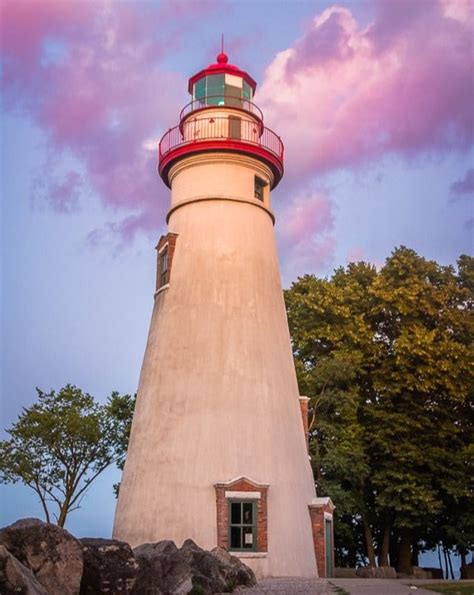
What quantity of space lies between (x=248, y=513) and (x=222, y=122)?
1338cm

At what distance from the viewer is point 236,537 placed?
74.0 ft

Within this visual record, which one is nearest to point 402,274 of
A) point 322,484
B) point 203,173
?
point 322,484

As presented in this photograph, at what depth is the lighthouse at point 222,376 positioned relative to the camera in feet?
75.1

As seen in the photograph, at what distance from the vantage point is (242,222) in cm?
2636

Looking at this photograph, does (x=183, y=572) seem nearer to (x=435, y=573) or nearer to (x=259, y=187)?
(x=259, y=187)

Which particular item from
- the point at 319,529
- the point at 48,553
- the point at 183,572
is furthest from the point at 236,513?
the point at 48,553

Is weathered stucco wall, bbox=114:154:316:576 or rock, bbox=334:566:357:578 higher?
weathered stucco wall, bbox=114:154:316:576

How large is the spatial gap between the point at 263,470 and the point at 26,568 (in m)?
13.5

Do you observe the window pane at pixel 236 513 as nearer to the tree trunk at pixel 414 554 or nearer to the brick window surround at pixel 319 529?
the brick window surround at pixel 319 529

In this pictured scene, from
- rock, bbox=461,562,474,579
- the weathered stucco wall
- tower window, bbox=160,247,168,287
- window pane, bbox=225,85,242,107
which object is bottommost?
rock, bbox=461,562,474,579

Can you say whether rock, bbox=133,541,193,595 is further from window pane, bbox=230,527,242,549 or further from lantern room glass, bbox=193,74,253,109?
lantern room glass, bbox=193,74,253,109

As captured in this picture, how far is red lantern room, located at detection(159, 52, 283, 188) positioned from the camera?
26766mm

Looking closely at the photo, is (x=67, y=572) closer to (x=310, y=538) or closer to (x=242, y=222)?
(x=310, y=538)

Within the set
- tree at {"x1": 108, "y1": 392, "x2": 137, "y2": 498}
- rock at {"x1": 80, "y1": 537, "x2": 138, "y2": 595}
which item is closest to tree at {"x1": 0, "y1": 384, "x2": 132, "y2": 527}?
tree at {"x1": 108, "y1": 392, "x2": 137, "y2": 498}
